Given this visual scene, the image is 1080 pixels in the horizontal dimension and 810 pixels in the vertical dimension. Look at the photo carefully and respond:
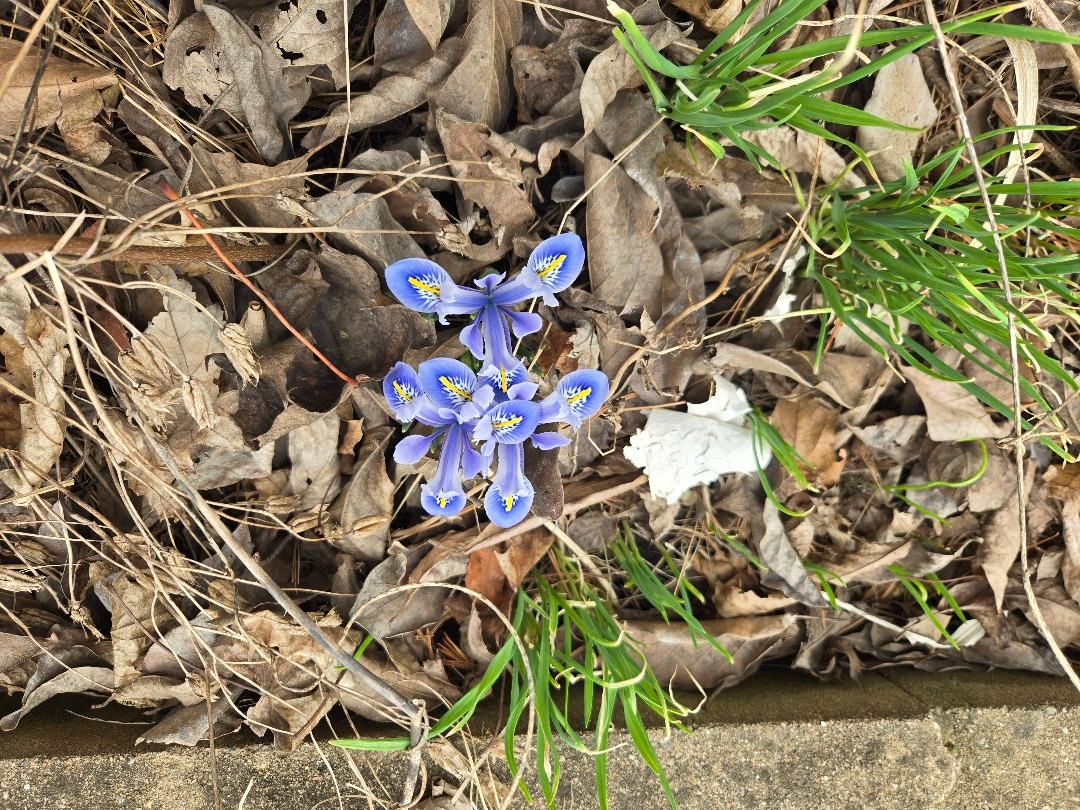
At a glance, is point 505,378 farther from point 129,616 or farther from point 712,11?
point 129,616

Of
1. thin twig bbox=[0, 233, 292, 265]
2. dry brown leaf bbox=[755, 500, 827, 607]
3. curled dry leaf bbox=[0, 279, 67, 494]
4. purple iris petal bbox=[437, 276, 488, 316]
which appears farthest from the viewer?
dry brown leaf bbox=[755, 500, 827, 607]

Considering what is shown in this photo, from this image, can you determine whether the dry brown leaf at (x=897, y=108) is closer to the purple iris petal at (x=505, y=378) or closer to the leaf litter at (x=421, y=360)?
the leaf litter at (x=421, y=360)

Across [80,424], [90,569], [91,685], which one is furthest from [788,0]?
[91,685]

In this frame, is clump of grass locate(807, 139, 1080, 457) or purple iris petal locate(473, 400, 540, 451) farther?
clump of grass locate(807, 139, 1080, 457)

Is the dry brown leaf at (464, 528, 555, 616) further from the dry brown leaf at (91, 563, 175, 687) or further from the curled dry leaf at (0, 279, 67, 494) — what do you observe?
the curled dry leaf at (0, 279, 67, 494)

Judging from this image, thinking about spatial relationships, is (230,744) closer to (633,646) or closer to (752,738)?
(633,646)

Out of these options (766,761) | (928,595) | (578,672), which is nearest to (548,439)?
(578,672)

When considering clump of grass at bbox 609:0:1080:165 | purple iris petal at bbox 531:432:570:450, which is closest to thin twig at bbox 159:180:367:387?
purple iris petal at bbox 531:432:570:450

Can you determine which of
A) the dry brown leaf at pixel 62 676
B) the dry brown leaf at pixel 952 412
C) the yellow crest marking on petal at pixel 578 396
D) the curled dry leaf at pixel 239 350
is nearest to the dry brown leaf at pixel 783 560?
the dry brown leaf at pixel 952 412
